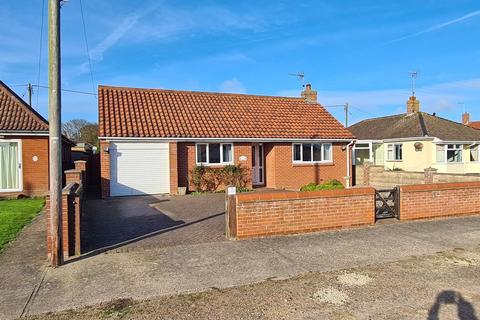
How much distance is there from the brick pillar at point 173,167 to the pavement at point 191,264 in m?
8.03

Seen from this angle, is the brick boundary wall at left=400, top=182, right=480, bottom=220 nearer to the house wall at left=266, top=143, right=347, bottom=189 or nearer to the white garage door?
the house wall at left=266, top=143, right=347, bottom=189

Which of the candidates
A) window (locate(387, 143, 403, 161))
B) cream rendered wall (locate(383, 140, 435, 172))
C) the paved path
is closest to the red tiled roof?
window (locate(387, 143, 403, 161))

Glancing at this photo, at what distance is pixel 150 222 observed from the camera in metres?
10.0

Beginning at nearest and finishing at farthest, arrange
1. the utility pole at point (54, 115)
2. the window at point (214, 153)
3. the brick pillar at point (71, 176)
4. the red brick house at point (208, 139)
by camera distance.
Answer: the utility pole at point (54, 115), the brick pillar at point (71, 176), the red brick house at point (208, 139), the window at point (214, 153)

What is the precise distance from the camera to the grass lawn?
848 centimetres

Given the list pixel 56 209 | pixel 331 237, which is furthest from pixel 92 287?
pixel 331 237

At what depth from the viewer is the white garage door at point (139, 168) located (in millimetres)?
16016

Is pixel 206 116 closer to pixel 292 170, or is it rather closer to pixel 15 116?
pixel 292 170

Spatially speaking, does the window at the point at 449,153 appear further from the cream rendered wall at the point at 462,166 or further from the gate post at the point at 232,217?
the gate post at the point at 232,217

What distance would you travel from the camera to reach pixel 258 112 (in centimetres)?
2066

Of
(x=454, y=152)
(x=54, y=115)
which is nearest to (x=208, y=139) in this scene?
(x=54, y=115)

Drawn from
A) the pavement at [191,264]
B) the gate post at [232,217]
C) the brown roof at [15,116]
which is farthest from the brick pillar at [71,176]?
the gate post at [232,217]

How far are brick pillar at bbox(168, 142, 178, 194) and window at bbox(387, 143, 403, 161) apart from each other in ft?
61.1

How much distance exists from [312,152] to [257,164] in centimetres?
292
